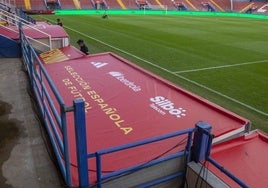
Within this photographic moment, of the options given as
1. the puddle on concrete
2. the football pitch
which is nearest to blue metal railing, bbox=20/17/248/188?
the puddle on concrete

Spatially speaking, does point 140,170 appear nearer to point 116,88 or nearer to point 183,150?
point 183,150

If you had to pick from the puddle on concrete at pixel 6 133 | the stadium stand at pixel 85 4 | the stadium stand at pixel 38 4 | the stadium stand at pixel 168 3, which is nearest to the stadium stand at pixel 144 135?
the puddle on concrete at pixel 6 133

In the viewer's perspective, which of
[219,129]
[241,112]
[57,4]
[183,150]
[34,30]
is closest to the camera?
[183,150]

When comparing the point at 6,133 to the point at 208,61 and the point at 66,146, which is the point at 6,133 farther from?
the point at 208,61

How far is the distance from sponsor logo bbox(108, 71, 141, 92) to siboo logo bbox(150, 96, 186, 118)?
0.73 m

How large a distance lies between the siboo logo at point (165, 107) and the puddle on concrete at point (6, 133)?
8.61 feet

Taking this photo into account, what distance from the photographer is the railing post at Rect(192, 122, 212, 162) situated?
387cm

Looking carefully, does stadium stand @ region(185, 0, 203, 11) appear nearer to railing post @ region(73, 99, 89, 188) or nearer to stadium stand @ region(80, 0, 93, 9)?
stadium stand @ region(80, 0, 93, 9)

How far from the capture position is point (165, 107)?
5.66m

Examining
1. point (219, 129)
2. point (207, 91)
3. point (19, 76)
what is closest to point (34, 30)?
point (19, 76)

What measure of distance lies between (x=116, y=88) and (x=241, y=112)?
3.44 m

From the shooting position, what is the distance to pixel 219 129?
189 inches

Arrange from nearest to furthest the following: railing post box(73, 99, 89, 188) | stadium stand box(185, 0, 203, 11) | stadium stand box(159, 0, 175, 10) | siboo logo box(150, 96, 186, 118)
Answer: railing post box(73, 99, 89, 188) < siboo logo box(150, 96, 186, 118) < stadium stand box(159, 0, 175, 10) < stadium stand box(185, 0, 203, 11)

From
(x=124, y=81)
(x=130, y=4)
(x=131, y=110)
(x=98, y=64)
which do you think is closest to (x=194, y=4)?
(x=130, y=4)
